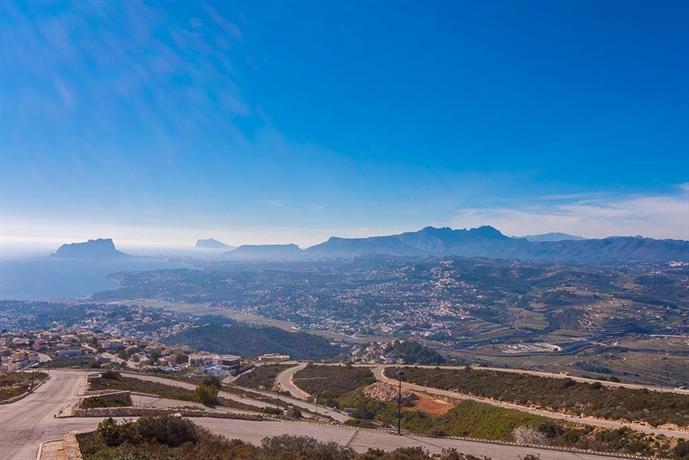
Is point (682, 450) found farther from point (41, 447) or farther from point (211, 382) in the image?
point (211, 382)

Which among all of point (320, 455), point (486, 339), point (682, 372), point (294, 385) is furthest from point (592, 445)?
point (486, 339)

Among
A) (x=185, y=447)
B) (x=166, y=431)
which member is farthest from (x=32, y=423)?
(x=185, y=447)

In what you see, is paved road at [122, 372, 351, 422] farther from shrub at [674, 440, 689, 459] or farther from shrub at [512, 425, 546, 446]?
shrub at [674, 440, 689, 459]

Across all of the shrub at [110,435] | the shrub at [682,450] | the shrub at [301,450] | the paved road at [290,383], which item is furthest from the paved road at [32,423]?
the shrub at [682,450]

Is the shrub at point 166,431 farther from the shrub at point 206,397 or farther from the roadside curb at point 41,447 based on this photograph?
the shrub at point 206,397

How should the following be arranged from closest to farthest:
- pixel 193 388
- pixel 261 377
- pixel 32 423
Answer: pixel 32 423 → pixel 193 388 → pixel 261 377
